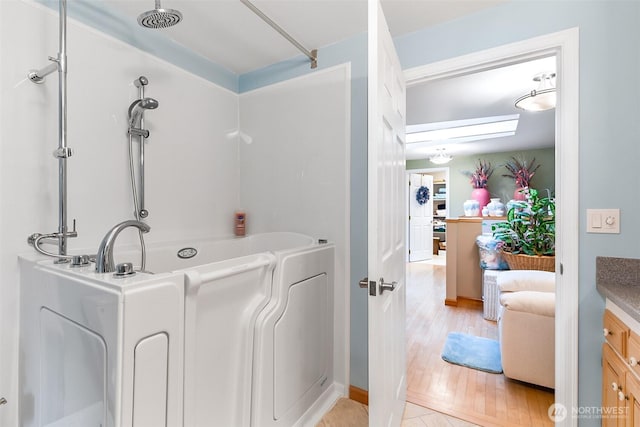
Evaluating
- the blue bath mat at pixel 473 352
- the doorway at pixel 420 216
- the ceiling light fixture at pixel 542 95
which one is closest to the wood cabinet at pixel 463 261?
the blue bath mat at pixel 473 352

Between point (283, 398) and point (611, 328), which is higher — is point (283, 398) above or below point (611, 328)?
below

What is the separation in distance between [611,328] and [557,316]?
9.0 inches

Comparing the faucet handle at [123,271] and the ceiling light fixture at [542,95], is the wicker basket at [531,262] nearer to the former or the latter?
the ceiling light fixture at [542,95]

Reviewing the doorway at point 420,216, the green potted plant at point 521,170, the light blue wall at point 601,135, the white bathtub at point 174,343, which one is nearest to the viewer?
the white bathtub at point 174,343

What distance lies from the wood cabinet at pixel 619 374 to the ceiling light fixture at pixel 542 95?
1826 millimetres

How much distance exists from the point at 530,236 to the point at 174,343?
11.6ft

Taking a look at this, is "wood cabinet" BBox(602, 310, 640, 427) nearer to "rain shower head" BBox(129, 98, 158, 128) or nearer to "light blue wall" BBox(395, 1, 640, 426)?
"light blue wall" BBox(395, 1, 640, 426)

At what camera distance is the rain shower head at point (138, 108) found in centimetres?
173

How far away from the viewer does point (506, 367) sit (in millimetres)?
2088

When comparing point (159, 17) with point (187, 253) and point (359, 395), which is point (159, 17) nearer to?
point (187, 253)

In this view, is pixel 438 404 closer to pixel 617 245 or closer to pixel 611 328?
pixel 611 328

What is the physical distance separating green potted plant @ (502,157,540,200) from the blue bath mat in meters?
3.63

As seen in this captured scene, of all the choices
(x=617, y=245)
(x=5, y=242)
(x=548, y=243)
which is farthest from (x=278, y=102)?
(x=548, y=243)

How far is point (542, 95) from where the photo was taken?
2434 millimetres
